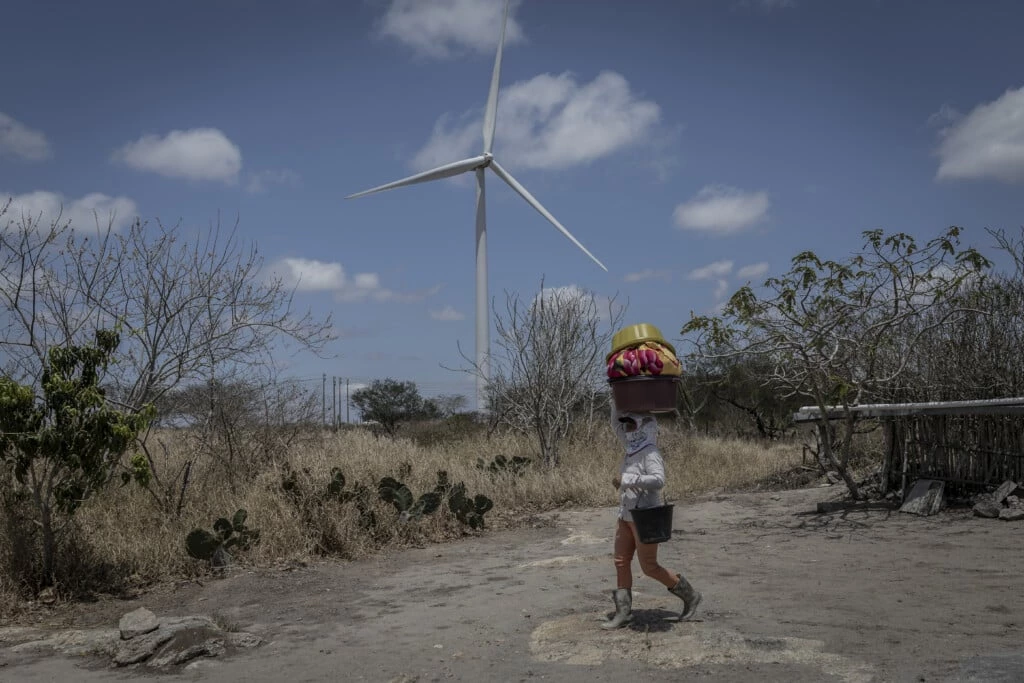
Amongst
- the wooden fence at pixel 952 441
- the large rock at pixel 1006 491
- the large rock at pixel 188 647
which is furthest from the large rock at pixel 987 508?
the large rock at pixel 188 647

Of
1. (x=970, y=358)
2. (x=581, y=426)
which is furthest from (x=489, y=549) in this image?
(x=581, y=426)

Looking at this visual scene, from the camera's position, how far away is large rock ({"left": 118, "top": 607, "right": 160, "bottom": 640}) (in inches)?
239

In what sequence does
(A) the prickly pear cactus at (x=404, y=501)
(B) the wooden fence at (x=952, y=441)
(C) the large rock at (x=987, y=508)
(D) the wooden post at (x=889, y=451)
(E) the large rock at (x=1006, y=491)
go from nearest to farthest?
(C) the large rock at (x=987, y=508), (E) the large rock at (x=1006, y=491), (B) the wooden fence at (x=952, y=441), (A) the prickly pear cactus at (x=404, y=501), (D) the wooden post at (x=889, y=451)

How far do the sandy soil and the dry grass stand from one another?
473 millimetres

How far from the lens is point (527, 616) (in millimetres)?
6590

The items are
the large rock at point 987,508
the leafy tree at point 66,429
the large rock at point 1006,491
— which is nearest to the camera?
the leafy tree at point 66,429

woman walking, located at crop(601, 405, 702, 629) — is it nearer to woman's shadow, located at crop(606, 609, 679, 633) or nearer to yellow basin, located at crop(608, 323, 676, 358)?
woman's shadow, located at crop(606, 609, 679, 633)

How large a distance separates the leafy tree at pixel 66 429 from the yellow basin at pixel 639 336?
469 cm

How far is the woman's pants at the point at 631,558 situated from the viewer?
5922 mm

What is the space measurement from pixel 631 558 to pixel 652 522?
455 mm

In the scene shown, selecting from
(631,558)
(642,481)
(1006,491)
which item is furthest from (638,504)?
(1006,491)

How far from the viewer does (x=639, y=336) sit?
5.92m

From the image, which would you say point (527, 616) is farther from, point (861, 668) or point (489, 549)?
point (489, 549)

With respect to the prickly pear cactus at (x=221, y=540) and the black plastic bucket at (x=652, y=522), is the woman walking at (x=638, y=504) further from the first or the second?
the prickly pear cactus at (x=221, y=540)
